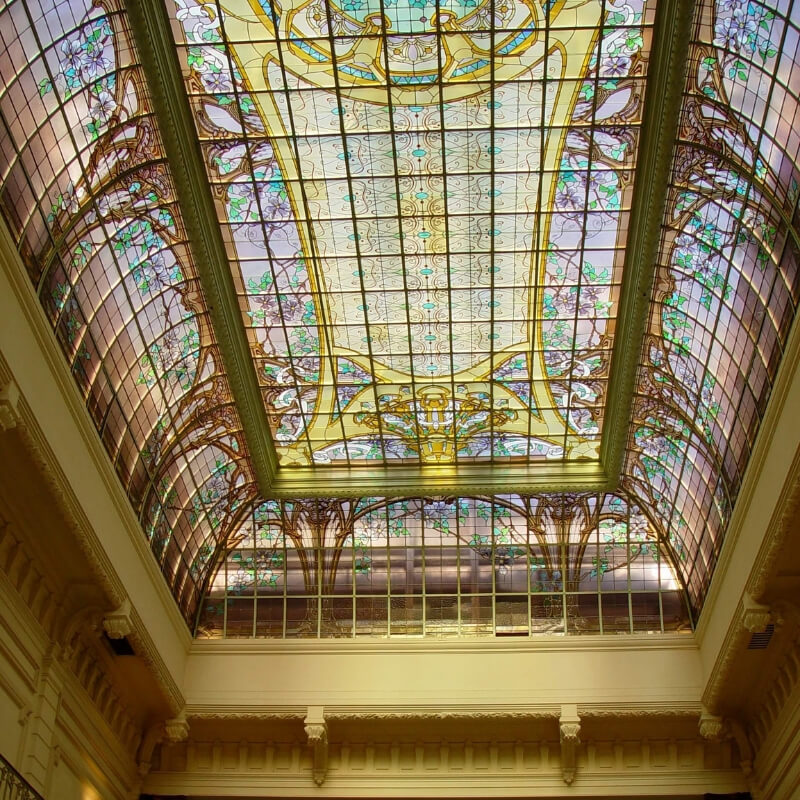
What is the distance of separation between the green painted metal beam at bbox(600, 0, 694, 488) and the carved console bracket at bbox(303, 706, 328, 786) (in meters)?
7.82

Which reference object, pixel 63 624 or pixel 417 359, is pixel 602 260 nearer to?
pixel 417 359

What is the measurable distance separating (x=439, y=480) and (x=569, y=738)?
5845mm

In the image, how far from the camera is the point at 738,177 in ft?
57.6

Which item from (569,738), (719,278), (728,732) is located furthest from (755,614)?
(569,738)

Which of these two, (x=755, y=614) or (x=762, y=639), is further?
(x=762, y=639)

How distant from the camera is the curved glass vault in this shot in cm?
1711

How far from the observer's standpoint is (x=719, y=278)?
19.6 metres

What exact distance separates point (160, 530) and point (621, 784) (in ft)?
32.7

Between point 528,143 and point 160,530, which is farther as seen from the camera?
point 160,530

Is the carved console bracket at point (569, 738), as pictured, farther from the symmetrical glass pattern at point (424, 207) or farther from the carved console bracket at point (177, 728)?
the carved console bracket at point (177, 728)

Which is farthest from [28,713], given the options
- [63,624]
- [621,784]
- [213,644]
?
[621,784]

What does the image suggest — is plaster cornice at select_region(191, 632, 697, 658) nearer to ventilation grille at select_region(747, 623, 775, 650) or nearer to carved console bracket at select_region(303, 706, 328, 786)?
carved console bracket at select_region(303, 706, 328, 786)

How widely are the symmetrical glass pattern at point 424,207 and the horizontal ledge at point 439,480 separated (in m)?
0.29

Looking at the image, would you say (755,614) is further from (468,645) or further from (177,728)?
(177,728)
